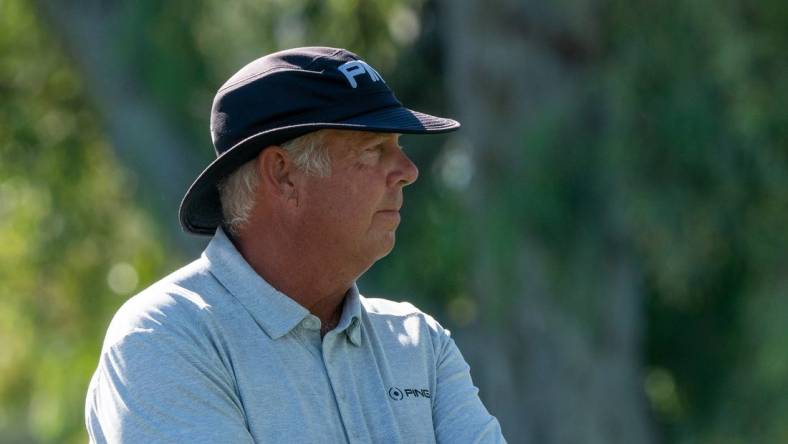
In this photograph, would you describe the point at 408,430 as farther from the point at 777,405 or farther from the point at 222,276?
the point at 777,405

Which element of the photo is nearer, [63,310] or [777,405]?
[777,405]

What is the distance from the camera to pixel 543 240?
7629 millimetres

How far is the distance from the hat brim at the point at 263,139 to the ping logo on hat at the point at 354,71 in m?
0.06

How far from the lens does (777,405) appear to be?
7.12m

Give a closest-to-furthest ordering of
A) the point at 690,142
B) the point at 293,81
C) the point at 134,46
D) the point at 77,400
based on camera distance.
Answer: the point at 293,81 < the point at 690,142 < the point at 134,46 < the point at 77,400

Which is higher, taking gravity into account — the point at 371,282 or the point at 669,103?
the point at 669,103

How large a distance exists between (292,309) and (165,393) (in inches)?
11.3

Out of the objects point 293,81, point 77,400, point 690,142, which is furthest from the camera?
point 77,400

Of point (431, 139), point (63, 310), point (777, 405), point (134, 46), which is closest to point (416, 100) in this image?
point (431, 139)

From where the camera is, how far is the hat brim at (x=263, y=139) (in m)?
2.28

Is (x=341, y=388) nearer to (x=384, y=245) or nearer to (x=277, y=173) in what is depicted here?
(x=384, y=245)

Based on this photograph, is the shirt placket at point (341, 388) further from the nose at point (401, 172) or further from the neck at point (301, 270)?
the nose at point (401, 172)

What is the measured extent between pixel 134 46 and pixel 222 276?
266 inches

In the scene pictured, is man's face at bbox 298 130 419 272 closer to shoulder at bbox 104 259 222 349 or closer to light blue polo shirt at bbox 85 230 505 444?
light blue polo shirt at bbox 85 230 505 444
